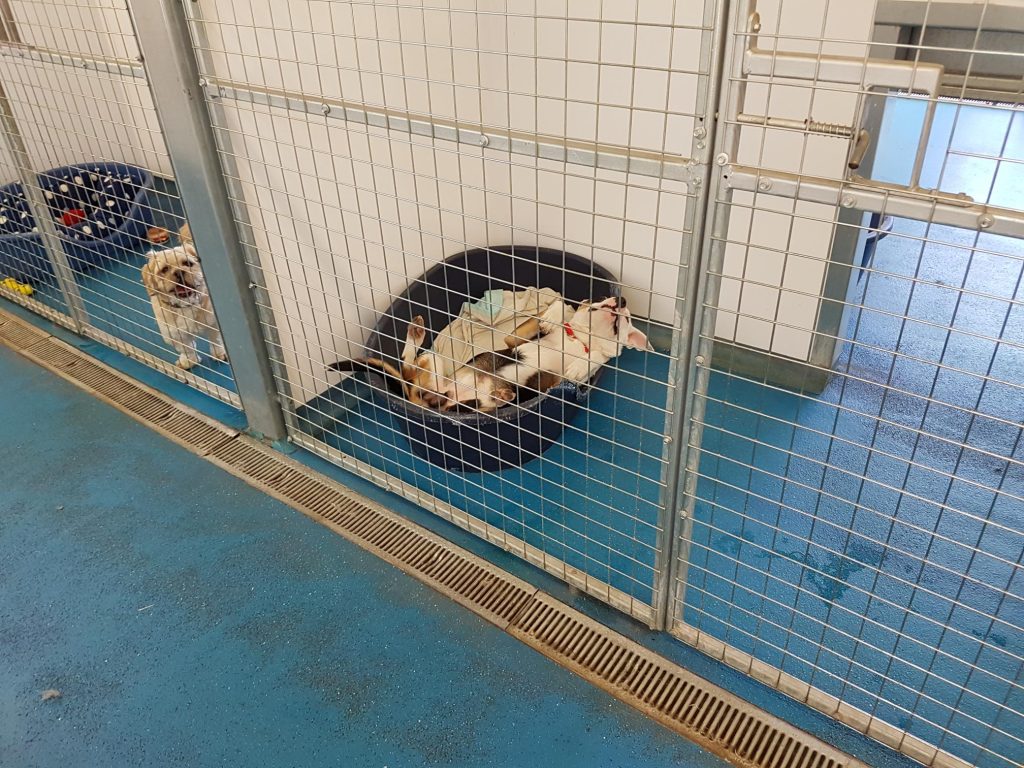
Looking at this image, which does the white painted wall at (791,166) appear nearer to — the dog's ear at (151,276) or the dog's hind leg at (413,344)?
the dog's hind leg at (413,344)

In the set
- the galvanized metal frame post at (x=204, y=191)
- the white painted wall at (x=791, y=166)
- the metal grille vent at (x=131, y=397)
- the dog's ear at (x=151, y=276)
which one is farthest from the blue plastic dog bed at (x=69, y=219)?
the white painted wall at (x=791, y=166)

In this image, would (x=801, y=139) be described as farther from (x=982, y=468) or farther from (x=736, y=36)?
(x=736, y=36)

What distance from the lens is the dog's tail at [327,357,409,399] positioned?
1.89 meters

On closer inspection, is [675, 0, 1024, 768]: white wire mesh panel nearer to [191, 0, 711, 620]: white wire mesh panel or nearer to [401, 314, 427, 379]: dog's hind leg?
[191, 0, 711, 620]: white wire mesh panel

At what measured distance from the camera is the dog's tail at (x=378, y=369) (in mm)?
1893

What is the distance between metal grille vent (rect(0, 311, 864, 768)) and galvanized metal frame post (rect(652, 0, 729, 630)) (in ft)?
0.45

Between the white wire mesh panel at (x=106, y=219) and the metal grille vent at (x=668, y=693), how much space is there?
3.88ft

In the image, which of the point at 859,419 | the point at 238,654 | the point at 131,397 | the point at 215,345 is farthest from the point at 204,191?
the point at 859,419

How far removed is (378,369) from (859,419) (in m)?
1.29

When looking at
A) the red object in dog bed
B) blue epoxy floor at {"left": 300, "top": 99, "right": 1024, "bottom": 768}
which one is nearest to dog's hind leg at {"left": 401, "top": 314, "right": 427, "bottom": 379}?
blue epoxy floor at {"left": 300, "top": 99, "right": 1024, "bottom": 768}

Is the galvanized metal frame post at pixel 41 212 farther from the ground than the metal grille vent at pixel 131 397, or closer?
farther from the ground

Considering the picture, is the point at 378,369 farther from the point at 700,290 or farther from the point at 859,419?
the point at 859,419

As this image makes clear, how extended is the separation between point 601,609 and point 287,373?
102cm

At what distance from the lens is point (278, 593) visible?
1.74 m
